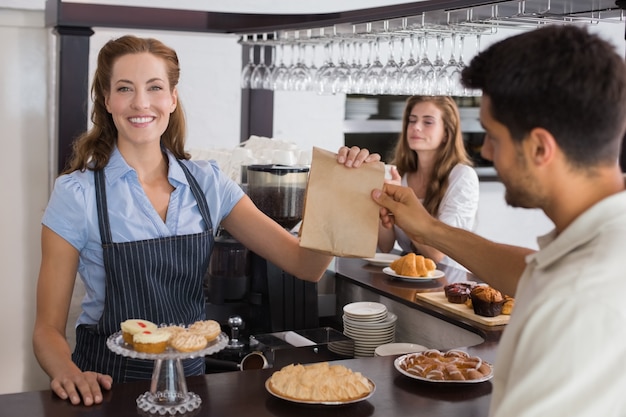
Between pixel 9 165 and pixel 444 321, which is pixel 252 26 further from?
pixel 444 321

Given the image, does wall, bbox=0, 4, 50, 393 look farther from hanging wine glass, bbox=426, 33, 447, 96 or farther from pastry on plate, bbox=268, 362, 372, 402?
pastry on plate, bbox=268, 362, 372, 402

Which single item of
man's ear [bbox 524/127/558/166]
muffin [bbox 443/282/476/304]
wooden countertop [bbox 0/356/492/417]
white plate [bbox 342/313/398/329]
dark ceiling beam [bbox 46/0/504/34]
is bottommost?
white plate [bbox 342/313/398/329]

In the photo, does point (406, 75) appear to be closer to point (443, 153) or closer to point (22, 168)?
point (443, 153)

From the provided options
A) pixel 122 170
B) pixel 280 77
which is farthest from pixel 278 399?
pixel 280 77

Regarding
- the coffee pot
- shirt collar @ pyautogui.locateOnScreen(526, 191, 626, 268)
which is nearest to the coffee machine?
the coffee pot

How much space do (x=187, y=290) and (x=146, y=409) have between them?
626 millimetres

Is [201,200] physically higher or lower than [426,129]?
lower

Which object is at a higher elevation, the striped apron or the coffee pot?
the coffee pot

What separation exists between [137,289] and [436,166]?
2511mm

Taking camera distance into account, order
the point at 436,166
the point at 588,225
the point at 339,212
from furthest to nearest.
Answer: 1. the point at 436,166
2. the point at 339,212
3. the point at 588,225

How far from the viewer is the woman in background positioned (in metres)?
4.58

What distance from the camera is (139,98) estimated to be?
8.54 ft

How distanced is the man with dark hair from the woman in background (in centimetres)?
311

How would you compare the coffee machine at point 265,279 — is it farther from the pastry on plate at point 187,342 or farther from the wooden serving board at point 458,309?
the pastry on plate at point 187,342
